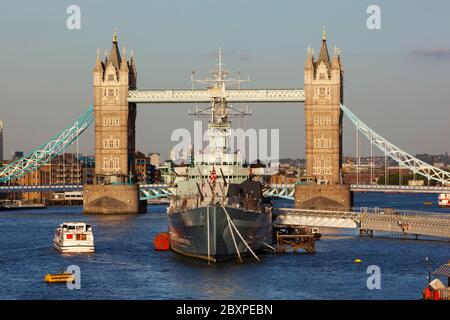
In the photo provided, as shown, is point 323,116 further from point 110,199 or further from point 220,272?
point 220,272

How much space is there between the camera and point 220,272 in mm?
63438

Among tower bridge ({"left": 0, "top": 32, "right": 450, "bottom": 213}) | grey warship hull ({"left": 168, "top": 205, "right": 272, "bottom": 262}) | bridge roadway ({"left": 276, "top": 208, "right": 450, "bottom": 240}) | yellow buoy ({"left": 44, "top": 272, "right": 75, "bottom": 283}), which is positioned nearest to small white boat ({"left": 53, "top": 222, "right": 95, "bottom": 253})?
grey warship hull ({"left": 168, "top": 205, "right": 272, "bottom": 262})

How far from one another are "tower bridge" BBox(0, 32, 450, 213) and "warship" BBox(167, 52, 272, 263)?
61.5 meters

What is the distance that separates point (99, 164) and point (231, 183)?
78821 millimetres

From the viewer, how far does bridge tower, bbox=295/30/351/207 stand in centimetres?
14488

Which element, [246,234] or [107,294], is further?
[246,234]

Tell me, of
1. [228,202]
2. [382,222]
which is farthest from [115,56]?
[228,202]

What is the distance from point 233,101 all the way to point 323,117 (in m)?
11.7

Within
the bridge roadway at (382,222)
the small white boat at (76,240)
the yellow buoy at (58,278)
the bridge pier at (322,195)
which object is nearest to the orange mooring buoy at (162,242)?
the small white boat at (76,240)
